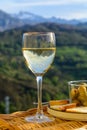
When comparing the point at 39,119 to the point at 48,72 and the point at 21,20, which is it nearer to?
the point at 48,72

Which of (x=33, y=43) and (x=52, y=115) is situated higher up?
(x=33, y=43)

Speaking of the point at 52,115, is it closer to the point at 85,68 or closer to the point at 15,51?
the point at 15,51

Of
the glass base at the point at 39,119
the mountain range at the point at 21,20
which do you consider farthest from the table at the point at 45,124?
the mountain range at the point at 21,20

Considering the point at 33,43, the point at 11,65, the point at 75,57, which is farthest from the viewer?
the point at 75,57

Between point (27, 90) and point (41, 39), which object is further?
point (27, 90)

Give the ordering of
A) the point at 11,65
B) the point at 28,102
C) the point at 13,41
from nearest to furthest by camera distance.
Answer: the point at 28,102, the point at 11,65, the point at 13,41

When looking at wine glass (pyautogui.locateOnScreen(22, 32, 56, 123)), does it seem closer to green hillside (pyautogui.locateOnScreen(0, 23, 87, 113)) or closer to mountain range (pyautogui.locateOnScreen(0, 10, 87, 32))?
green hillside (pyautogui.locateOnScreen(0, 23, 87, 113))

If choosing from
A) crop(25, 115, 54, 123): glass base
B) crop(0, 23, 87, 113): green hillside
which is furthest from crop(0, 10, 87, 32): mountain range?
crop(25, 115, 54, 123): glass base

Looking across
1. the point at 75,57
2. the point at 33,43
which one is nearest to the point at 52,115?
the point at 33,43

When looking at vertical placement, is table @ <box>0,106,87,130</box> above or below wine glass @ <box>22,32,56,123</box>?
below
